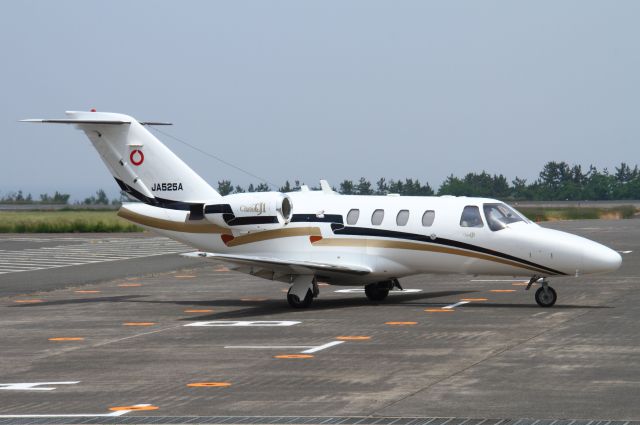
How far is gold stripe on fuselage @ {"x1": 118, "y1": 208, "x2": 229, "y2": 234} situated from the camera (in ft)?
93.2

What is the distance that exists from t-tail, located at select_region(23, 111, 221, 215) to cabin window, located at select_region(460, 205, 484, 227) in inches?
250

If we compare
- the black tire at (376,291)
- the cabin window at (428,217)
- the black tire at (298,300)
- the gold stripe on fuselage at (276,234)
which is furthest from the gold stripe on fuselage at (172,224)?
the cabin window at (428,217)

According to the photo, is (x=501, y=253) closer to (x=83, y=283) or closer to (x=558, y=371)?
(x=558, y=371)

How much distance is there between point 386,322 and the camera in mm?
23531

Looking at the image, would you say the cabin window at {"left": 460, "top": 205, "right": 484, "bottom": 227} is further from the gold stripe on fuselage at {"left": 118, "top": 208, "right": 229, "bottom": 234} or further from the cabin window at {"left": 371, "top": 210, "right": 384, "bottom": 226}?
the gold stripe on fuselage at {"left": 118, "top": 208, "right": 229, "bottom": 234}

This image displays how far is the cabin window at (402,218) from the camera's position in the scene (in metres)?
27.0

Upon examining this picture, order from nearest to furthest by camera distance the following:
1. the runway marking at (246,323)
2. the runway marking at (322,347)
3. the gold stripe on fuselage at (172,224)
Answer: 1. the runway marking at (322,347)
2. the runway marking at (246,323)
3. the gold stripe on fuselage at (172,224)

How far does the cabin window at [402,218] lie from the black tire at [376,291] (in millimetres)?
1900

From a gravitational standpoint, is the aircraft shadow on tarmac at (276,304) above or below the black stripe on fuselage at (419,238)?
below

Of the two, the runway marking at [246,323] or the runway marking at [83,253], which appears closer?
the runway marking at [246,323]

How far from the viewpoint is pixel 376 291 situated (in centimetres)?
2811

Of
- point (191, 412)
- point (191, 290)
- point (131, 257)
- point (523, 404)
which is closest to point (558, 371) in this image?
point (523, 404)

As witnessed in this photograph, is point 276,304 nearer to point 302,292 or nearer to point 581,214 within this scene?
point 302,292

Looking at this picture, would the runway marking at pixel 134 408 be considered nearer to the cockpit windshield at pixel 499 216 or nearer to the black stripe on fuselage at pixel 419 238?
the black stripe on fuselage at pixel 419 238
